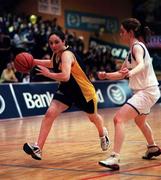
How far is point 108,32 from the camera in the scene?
27.9 m

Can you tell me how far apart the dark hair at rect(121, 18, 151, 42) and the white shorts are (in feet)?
2.14

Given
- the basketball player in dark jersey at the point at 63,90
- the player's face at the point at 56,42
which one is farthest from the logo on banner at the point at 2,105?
the player's face at the point at 56,42

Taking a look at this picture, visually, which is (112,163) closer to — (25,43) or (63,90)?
(63,90)

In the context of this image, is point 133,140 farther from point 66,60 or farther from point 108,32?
point 108,32

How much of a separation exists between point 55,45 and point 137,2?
77.2ft

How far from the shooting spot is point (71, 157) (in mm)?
7004

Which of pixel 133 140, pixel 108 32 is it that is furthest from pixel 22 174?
pixel 108 32

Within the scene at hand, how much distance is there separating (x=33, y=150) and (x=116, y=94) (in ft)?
36.9

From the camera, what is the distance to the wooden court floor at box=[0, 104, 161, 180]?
571cm

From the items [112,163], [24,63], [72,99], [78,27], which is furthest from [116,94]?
[112,163]

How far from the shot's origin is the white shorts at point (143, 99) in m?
6.18

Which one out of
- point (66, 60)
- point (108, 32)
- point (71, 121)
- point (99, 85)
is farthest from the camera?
point (108, 32)

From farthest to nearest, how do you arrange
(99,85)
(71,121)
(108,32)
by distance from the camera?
(108,32), (99,85), (71,121)

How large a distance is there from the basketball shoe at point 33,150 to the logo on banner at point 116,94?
35.3 feet
